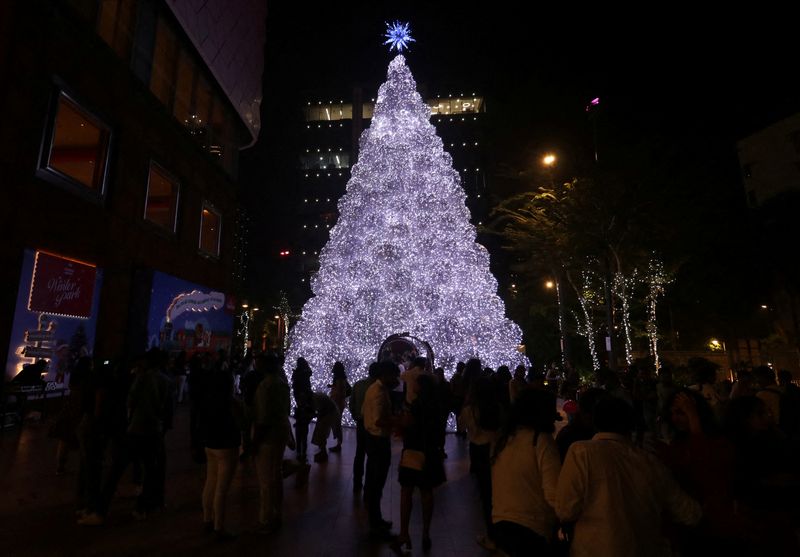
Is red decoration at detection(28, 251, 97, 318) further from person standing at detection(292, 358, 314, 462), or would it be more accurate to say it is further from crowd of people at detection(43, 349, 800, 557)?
person standing at detection(292, 358, 314, 462)

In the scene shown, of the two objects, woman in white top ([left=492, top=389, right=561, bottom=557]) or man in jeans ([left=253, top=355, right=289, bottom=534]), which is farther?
man in jeans ([left=253, top=355, right=289, bottom=534])

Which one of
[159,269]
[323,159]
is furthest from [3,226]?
[323,159]

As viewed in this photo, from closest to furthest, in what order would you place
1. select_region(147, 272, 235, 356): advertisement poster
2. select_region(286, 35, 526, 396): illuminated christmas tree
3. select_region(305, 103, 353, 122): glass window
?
1. select_region(286, 35, 526, 396): illuminated christmas tree
2. select_region(147, 272, 235, 356): advertisement poster
3. select_region(305, 103, 353, 122): glass window

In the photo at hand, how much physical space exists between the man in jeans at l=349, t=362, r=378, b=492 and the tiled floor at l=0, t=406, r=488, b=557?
9.5 inches

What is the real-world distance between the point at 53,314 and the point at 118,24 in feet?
29.3

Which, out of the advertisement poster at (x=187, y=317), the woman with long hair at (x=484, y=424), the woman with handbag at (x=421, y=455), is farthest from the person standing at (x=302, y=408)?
the advertisement poster at (x=187, y=317)

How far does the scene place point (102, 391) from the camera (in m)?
5.30

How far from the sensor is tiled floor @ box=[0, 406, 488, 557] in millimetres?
4406

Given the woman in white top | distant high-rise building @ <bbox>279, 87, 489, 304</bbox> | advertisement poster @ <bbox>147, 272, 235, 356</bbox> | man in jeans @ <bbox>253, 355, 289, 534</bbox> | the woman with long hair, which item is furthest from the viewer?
distant high-rise building @ <bbox>279, 87, 489, 304</bbox>

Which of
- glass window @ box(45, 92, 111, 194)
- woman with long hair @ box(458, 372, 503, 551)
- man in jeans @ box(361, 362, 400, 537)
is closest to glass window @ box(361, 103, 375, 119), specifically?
glass window @ box(45, 92, 111, 194)

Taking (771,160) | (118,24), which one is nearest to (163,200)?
(118,24)

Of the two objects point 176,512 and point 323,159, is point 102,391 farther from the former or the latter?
point 323,159

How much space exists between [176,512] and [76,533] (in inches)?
40.0

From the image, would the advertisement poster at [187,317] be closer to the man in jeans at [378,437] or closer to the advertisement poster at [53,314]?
the advertisement poster at [53,314]
